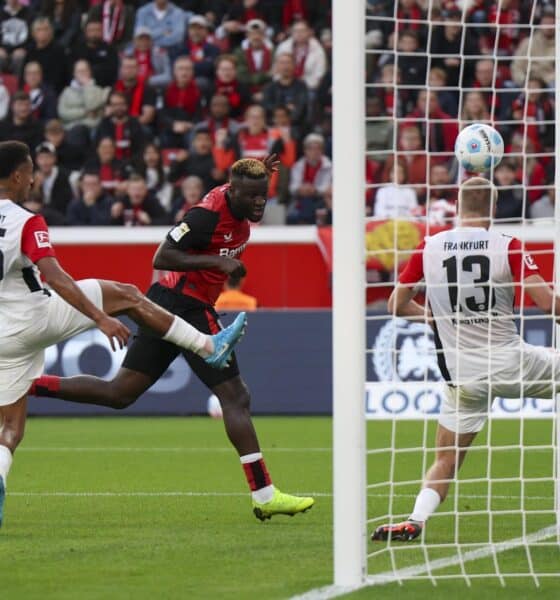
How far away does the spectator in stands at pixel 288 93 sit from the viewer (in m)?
20.3

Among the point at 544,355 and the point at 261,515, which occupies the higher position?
the point at 544,355

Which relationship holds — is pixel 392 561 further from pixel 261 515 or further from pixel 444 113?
pixel 444 113

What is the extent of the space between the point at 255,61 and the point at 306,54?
783mm

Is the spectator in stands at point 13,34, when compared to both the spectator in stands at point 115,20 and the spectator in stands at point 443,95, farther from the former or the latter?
the spectator in stands at point 443,95

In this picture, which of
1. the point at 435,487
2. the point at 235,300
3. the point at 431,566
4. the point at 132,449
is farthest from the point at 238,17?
the point at 431,566

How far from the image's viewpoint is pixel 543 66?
1953 cm

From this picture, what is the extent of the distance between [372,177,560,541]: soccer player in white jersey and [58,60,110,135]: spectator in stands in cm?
1398

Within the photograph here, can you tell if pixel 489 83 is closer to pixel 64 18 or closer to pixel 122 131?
pixel 122 131

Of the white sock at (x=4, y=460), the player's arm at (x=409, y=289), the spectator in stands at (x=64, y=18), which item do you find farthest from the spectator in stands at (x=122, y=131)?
the player's arm at (x=409, y=289)

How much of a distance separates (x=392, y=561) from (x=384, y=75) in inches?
530

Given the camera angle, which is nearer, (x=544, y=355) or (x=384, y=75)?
(x=544, y=355)

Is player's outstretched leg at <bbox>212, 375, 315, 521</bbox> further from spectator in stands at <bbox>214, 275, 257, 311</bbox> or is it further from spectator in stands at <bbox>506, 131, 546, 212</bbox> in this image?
spectator in stands at <bbox>506, 131, 546, 212</bbox>

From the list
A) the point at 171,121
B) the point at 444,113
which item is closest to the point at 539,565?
the point at 444,113

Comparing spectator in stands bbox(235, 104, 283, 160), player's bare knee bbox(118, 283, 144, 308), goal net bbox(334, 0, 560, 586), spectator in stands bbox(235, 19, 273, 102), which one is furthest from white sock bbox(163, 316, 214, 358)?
spectator in stands bbox(235, 19, 273, 102)
